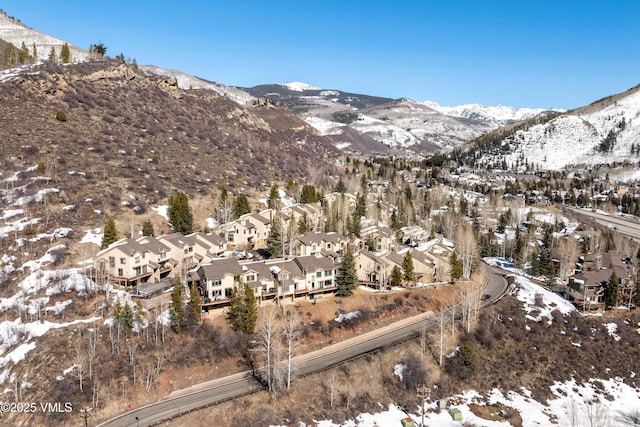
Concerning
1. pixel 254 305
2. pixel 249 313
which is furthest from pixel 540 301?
pixel 249 313

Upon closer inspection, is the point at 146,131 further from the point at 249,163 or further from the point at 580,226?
the point at 580,226

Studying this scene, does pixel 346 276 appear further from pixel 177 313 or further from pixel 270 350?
pixel 177 313

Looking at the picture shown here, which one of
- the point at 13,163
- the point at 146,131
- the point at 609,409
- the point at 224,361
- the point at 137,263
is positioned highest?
the point at 146,131

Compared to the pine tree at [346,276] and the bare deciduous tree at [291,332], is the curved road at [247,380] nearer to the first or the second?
the bare deciduous tree at [291,332]

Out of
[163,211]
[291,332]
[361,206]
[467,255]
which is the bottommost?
[291,332]

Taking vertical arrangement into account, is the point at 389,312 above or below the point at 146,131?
below

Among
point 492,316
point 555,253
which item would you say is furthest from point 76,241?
point 555,253
